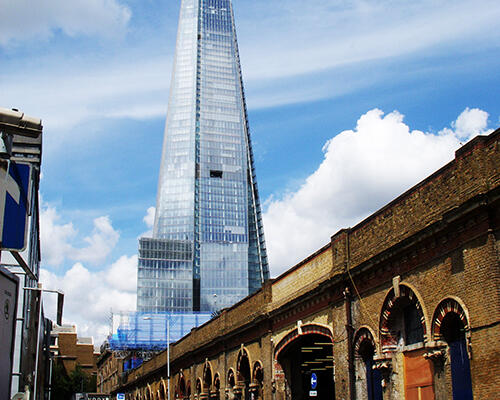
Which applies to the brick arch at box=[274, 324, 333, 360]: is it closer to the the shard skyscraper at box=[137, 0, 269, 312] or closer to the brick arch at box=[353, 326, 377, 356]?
the brick arch at box=[353, 326, 377, 356]

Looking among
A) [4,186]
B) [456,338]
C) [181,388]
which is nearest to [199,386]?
[181,388]

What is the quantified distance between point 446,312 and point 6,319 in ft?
34.0

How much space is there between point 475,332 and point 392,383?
4868 mm

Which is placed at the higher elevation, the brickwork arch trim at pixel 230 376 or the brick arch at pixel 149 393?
the brickwork arch trim at pixel 230 376

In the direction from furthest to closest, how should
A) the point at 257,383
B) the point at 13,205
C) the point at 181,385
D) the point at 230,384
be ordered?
the point at 181,385 → the point at 230,384 → the point at 257,383 → the point at 13,205

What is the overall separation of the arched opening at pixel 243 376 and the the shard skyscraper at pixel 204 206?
456ft

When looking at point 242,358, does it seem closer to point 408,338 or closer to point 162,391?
point 408,338

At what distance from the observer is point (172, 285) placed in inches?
6811

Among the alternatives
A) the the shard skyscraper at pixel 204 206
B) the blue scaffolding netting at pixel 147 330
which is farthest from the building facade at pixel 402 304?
the the shard skyscraper at pixel 204 206

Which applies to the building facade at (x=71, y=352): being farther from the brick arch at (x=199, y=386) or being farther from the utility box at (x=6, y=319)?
the utility box at (x=6, y=319)

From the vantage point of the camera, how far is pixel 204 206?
181250 mm

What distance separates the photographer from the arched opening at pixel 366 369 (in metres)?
19.8

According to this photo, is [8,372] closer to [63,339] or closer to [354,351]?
[354,351]

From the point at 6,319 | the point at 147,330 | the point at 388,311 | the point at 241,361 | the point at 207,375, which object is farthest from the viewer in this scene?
the point at 147,330
